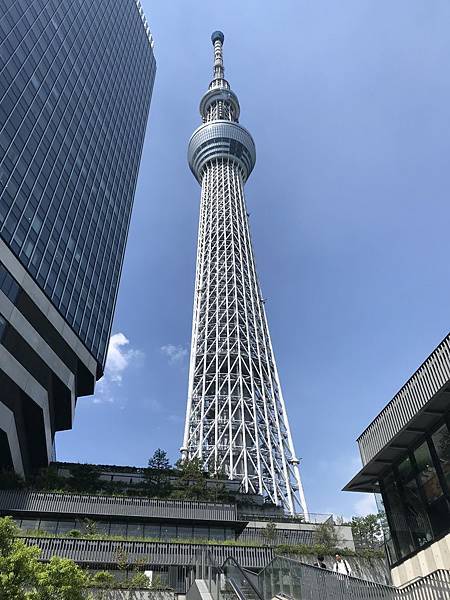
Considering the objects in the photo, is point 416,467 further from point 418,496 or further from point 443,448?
point 443,448

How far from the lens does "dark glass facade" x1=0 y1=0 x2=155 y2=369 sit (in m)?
44.8

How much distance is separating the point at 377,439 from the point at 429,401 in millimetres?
3231

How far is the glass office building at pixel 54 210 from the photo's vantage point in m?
40.2

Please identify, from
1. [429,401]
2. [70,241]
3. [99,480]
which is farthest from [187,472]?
[429,401]

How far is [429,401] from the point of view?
48.5ft

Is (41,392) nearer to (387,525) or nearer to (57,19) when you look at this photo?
(387,525)

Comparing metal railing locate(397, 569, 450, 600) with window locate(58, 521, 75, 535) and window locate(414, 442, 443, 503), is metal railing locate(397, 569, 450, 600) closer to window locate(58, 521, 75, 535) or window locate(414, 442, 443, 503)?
window locate(414, 442, 443, 503)

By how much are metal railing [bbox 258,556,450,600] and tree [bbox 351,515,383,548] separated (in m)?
22.9

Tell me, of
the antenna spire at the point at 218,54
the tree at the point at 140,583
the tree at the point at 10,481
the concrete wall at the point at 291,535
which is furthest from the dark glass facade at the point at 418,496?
the antenna spire at the point at 218,54

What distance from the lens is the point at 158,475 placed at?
43906 mm

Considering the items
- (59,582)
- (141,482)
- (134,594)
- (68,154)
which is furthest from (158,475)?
(68,154)

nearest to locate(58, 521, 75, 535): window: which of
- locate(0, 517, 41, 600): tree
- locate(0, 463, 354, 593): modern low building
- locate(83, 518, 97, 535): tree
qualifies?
locate(0, 463, 354, 593): modern low building

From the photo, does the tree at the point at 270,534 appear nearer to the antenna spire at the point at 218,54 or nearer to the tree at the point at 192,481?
the tree at the point at 192,481

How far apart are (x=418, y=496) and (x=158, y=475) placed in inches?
1244
